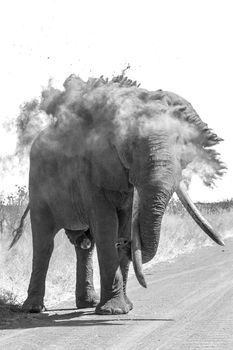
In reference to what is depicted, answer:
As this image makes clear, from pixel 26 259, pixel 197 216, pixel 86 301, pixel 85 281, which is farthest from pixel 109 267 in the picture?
pixel 26 259

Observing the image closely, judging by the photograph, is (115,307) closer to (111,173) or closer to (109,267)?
(109,267)

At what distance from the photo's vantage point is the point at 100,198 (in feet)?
36.0

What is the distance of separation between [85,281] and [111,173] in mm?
2483

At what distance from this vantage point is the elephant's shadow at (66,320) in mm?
9773

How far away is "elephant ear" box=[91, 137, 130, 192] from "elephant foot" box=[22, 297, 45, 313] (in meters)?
2.01

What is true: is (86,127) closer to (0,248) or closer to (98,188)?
Answer: (98,188)

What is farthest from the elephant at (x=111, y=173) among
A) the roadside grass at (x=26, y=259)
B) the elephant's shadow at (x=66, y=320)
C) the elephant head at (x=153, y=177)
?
the roadside grass at (x=26, y=259)

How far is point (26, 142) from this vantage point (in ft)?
43.2

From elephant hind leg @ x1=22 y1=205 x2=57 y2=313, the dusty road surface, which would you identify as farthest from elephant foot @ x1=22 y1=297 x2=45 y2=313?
elephant hind leg @ x1=22 y1=205 x2=57 y2=313

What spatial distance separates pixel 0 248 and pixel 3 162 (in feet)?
12.5

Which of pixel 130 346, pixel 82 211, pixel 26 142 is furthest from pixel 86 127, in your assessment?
pixel 130 346

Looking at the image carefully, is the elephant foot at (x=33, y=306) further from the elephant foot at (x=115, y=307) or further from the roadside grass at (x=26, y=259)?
the elephant foot at (x=115, y=307)

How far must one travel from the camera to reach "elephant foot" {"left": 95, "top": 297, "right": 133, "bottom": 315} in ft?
34.6

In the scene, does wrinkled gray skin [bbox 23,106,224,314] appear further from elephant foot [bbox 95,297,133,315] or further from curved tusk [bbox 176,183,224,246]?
curved tusk [bbox 176,183,224,246]
